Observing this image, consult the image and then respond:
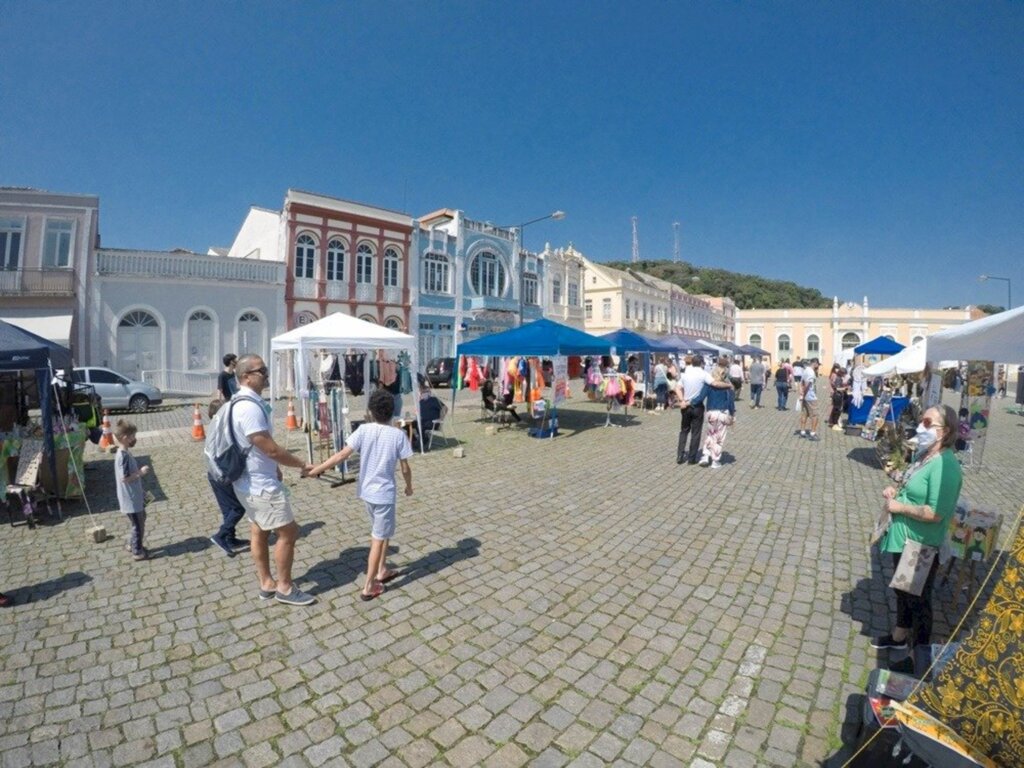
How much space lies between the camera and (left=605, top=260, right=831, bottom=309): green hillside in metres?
89.2

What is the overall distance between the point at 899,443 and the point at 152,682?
942cm

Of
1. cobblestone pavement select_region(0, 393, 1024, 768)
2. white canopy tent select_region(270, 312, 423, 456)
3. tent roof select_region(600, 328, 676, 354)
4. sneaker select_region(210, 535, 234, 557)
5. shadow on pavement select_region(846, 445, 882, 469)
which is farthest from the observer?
tent roof select_region(600, 328, 676, 354)

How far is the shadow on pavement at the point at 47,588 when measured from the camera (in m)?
4.04

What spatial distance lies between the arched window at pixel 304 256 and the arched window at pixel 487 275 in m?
10.2

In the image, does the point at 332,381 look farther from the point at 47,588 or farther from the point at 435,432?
the point at 47,588

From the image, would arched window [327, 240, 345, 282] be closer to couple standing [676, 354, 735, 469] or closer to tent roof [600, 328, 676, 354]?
tent roof [600, 328, 676, 354]

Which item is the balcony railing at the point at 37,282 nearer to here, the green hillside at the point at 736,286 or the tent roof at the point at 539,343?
the tent roof at the point at 539,343

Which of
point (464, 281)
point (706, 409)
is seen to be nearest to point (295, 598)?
point (706, 409)

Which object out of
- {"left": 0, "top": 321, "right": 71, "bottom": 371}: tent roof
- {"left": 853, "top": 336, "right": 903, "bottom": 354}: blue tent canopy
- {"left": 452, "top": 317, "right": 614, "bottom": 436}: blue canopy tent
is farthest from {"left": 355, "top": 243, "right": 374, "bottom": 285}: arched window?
{"left": 853, "top": 336, "right": 903, "bottom": 354}: blue tent canopy

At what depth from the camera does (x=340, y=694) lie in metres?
2.96

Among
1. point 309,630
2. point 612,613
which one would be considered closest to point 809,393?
point 612,613

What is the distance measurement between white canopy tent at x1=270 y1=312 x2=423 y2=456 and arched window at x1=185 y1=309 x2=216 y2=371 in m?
13.9

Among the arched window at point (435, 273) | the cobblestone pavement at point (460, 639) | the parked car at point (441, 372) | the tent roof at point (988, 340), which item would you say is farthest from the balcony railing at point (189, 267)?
the tent roof at point (988, 340)

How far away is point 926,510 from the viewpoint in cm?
307
